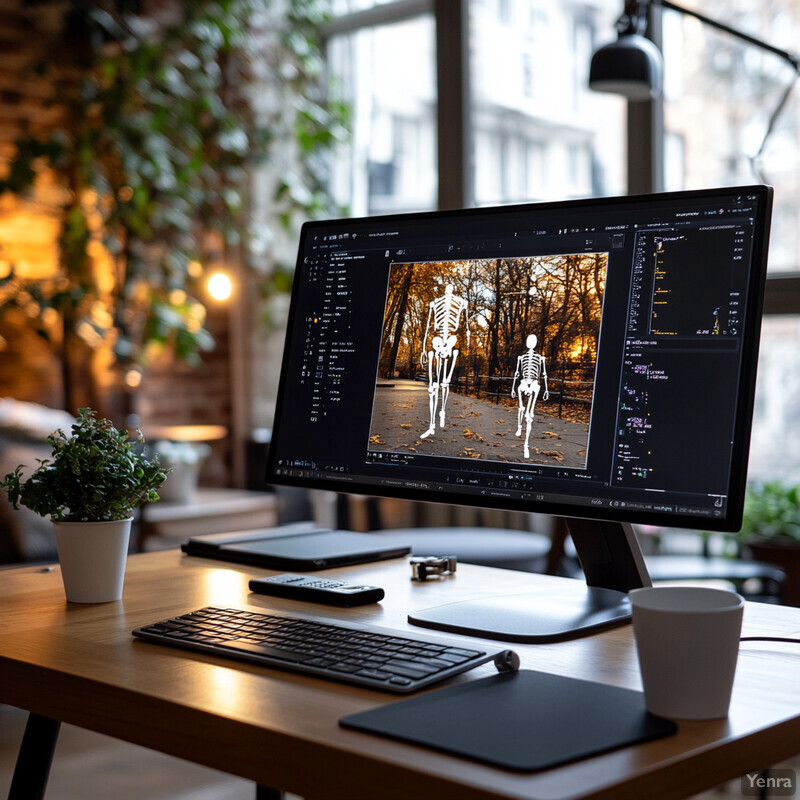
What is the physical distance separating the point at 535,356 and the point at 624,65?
1.11 meters

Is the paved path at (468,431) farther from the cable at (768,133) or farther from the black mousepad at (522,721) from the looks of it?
the cable at (768,133)

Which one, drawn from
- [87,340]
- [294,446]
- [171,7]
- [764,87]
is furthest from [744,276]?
[171,7]

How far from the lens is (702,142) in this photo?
10.6 ft

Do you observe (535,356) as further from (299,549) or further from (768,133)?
(768,133)

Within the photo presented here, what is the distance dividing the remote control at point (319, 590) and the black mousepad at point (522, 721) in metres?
0.36

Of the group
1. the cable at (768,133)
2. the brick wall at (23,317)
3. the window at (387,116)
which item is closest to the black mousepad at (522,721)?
the cable at (768,133)

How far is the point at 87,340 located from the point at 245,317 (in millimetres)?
715

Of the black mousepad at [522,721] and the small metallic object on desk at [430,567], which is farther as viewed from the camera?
the small metallic object on desk at [430,567]

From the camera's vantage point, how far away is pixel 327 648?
1.01 metres

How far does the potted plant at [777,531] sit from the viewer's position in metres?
2.89

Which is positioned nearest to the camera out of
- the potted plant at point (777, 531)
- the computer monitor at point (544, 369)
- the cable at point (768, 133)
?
the computer monitor at point (544, 369)

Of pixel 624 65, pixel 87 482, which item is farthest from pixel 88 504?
pixel 624 65

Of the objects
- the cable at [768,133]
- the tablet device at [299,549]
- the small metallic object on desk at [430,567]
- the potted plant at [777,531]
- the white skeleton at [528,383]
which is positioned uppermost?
the cable at [768,133]

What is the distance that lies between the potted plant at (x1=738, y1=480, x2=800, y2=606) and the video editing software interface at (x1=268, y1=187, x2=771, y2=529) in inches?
71.6
